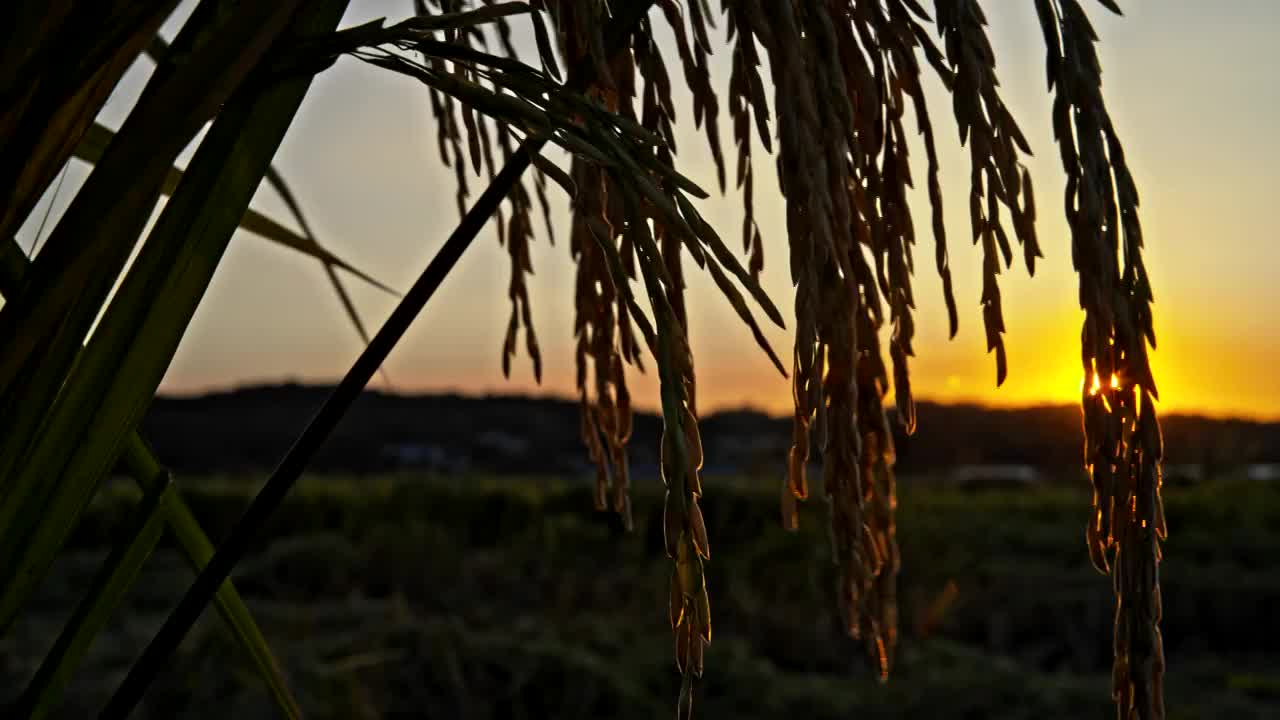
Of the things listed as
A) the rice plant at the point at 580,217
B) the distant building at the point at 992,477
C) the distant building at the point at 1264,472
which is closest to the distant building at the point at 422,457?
the distant building at the point at 992,477

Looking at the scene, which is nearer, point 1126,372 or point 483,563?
point 1126,372

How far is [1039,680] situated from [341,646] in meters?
2.22

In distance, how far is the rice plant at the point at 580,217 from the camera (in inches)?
22.9

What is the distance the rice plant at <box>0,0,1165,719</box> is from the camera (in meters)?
0.58

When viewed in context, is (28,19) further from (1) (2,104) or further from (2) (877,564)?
(2) (877,564)

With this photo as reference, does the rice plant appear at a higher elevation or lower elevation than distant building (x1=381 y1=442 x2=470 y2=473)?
higher

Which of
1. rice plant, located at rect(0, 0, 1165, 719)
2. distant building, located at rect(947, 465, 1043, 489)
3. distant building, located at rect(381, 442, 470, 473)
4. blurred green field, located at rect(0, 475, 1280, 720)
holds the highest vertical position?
rice plant, located at rect(0, 0, 1165, 719)

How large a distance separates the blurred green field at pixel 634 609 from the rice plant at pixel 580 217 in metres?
2.89

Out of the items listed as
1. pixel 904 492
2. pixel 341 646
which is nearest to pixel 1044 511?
pixel 904 492

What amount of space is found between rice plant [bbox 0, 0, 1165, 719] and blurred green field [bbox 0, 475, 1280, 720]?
289 centimetres

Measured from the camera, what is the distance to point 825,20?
65 cm

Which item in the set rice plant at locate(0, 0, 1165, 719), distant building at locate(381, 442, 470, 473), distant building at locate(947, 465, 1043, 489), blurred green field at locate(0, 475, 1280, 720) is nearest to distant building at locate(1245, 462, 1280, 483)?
blurred green field at locate(0, 475, 1280, 720)

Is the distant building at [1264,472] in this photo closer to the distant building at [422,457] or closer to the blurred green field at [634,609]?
the blurred green field at [634,609]

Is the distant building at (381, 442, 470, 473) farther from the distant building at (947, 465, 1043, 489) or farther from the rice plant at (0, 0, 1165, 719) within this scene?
the rice plant at (0, 0, 1165, 719)
